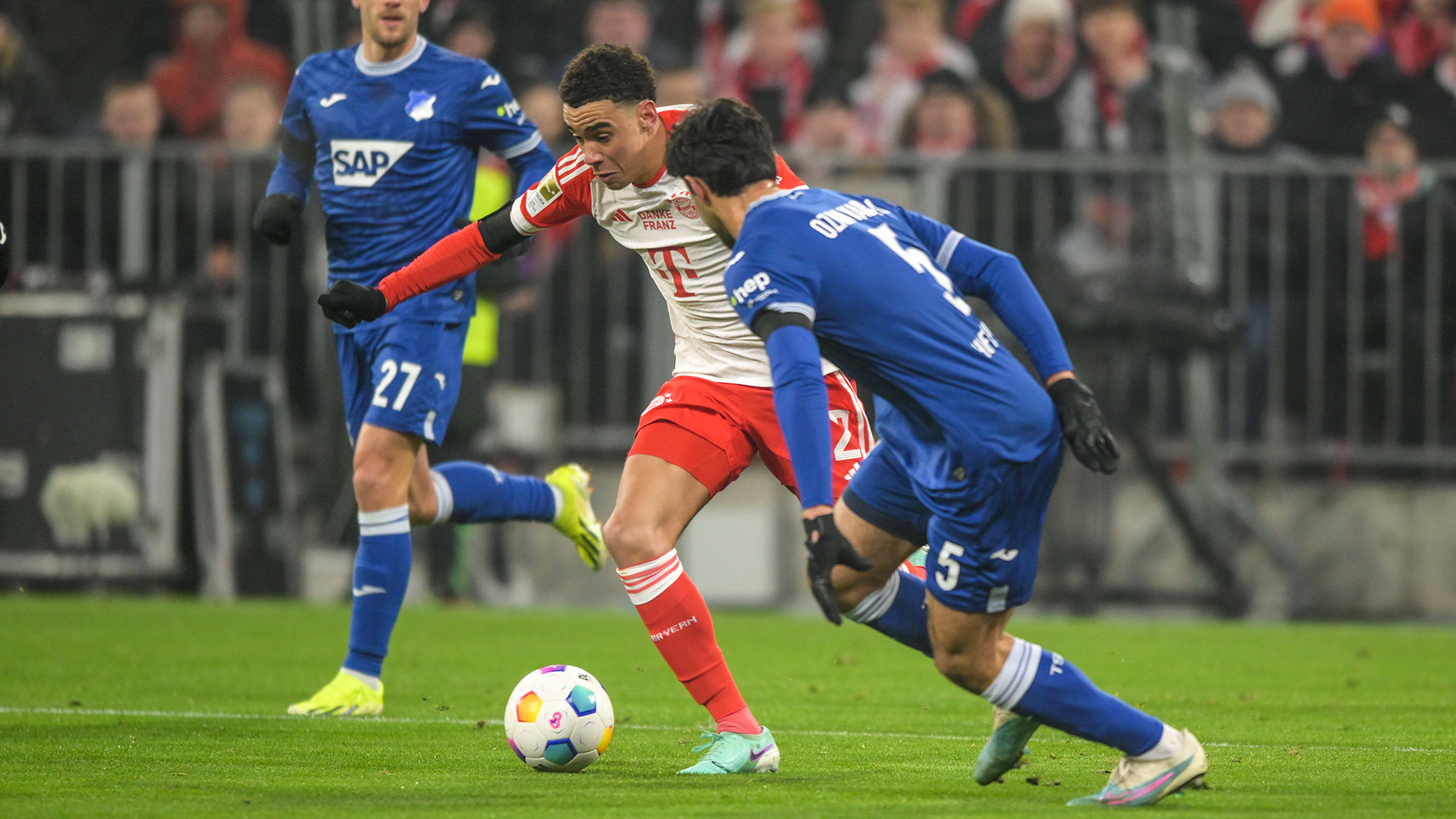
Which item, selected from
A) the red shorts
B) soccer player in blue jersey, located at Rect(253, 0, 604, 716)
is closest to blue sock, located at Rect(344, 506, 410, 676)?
soccer player in blue jersey, located at Rect(253, 0, 604, 716)

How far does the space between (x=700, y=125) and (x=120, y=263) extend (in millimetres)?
8127

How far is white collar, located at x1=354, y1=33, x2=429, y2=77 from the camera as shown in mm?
7000

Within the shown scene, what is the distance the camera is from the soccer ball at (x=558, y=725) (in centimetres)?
522

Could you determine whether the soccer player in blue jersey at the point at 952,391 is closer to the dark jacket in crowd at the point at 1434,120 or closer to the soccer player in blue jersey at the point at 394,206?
the soccer player in blue jersey at the point at 394,206

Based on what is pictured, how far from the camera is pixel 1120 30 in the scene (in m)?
12.1

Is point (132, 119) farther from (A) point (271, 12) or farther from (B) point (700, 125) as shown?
(B) point (700, 125)

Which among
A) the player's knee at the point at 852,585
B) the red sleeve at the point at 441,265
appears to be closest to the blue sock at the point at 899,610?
the player's knee at the point at 852,585

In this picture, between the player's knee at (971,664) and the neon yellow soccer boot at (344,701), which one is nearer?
the player's knee at (971,664)

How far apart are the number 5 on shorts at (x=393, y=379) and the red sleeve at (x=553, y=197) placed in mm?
1073

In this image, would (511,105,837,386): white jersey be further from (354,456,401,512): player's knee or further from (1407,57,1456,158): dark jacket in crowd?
(1407,57,1456,158): dark jacket in crowd

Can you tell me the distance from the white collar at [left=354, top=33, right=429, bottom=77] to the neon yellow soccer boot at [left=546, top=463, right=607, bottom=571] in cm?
170

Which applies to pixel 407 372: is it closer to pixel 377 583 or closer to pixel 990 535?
pixel 377 583

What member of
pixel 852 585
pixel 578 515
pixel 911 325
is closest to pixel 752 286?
pixel 911 325

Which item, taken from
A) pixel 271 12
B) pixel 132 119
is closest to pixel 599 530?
pixel 132 119
